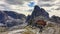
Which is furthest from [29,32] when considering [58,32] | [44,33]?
[58,32]

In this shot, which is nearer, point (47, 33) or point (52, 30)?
point (47, 33)

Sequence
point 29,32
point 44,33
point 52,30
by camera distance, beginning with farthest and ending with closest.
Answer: point 52,30 → point 44,33 → point 29,32

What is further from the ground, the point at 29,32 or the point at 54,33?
the point at 29,32

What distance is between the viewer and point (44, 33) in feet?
213

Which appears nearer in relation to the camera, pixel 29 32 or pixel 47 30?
pixel 29 32

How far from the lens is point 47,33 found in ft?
219

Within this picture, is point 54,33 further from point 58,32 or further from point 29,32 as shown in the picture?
point 29,32

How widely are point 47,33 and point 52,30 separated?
16.5ft

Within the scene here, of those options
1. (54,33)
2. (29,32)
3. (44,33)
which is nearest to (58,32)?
(54,33)

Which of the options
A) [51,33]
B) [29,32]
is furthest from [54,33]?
[29,32]

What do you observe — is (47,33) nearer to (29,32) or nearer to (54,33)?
(54,33)

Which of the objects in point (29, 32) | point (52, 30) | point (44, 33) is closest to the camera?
point (29, 32)

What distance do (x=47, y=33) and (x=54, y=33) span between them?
3259mm

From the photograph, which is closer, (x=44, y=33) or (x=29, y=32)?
(x=29, y=32)
